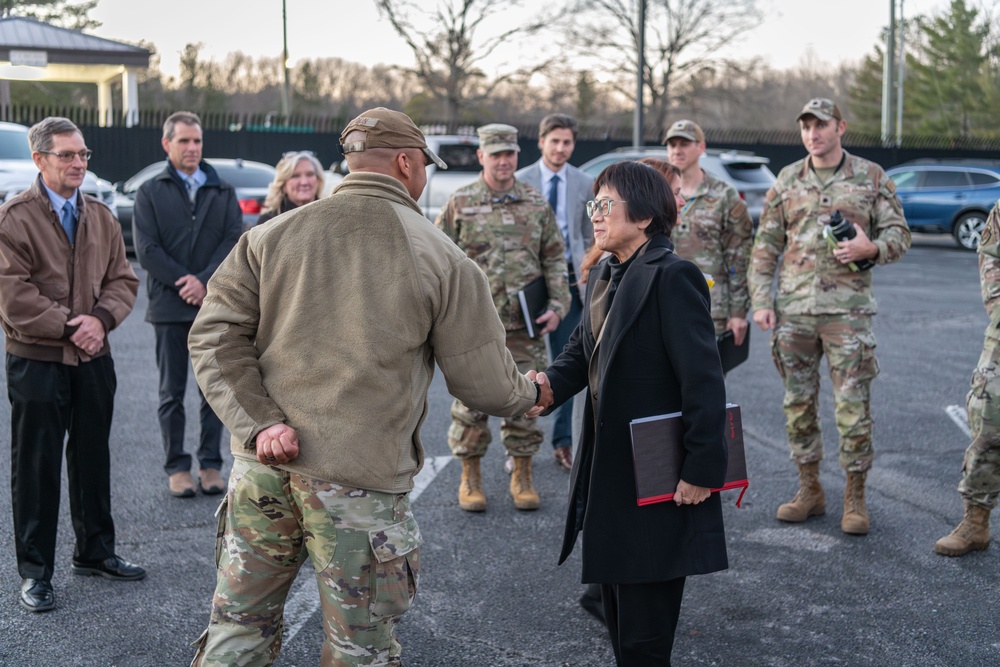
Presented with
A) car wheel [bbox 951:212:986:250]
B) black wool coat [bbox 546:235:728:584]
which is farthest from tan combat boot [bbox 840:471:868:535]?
car wheel [bbox 951:212:986:250]

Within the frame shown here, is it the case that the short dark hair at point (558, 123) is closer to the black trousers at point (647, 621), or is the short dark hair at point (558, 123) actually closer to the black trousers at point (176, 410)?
the black trousers at point (176, 410)

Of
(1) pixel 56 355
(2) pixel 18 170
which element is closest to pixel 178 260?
(1) pixel 56 355

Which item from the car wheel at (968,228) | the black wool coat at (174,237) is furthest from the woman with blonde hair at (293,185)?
the car wheel at (968,228)

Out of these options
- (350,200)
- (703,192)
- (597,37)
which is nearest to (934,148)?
(597,37)

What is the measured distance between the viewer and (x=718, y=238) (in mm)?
5812

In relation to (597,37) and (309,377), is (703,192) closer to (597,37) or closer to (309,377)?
(309,377)

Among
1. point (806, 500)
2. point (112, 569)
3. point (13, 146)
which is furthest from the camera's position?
point (13, 146)

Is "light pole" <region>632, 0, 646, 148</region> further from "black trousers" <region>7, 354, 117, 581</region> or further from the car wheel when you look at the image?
"black trousers" <region>7, 354, 117, 581</region>

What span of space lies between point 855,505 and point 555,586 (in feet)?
5.70

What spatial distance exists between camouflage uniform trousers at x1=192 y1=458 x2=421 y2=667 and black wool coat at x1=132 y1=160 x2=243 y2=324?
331 cm

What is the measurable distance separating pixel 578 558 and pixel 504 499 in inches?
38.0

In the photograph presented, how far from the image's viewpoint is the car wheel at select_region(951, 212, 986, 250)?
21156 millimetres

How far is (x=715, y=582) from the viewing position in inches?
184

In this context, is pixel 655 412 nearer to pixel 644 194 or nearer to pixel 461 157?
pixel 644 194
